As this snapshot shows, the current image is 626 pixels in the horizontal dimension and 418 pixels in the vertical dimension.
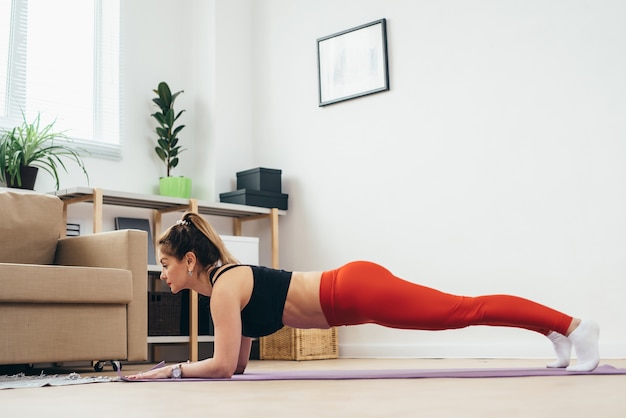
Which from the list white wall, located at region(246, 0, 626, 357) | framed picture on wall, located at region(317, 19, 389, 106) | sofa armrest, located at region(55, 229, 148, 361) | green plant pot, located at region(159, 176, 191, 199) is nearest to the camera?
sofa armrest, located at region(55, 229, 148, 361)

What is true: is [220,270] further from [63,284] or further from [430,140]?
[430,140]

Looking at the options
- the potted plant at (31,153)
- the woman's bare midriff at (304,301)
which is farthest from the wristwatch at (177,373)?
the potted plant at (31,153)

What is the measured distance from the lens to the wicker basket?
174 inches

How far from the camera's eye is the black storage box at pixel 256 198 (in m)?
4.79

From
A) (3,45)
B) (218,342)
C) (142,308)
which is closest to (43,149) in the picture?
(3,45)

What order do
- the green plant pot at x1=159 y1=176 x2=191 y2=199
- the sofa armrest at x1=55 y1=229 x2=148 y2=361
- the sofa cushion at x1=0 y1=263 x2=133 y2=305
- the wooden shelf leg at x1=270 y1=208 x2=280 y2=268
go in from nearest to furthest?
1. the sofa cushion at x1=0 y1=263 x2=133 y2=305
2. the sofa armrest at x1=55 y1=229 x2=148 y2=361
3. the green plant pot at x1=159 y1=176 x2=191 y2=199
4. the wooden shelf leg at x1=270 y1=208 x2=280 y2=268

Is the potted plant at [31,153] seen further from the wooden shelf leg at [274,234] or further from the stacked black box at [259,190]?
the wooden shelf leg at [274,234]

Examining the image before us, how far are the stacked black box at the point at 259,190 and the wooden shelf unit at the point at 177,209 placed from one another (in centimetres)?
5

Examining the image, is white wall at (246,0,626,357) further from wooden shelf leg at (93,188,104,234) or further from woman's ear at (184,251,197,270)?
woman's ear at (184,251,197,270)

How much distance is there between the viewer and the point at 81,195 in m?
4.12

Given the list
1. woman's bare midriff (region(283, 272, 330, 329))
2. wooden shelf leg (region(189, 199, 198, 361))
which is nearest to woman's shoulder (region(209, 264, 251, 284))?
woman's bare midriff (region(283, 272, 330, 329))

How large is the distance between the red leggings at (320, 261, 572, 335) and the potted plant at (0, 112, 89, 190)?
2.34 metres

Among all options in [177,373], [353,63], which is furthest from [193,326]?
[177,373]

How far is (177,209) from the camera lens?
15.2 feet
